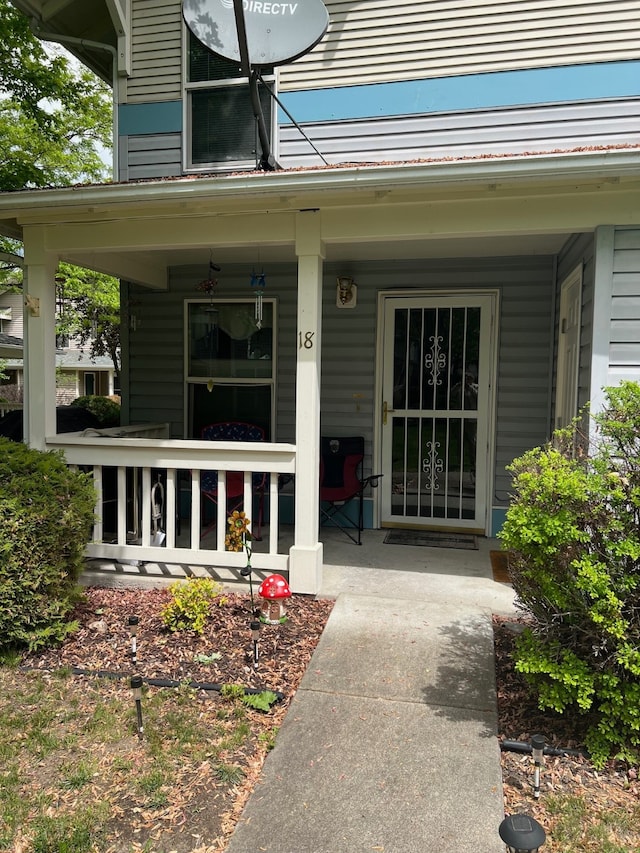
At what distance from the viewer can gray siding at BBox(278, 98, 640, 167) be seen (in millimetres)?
4805

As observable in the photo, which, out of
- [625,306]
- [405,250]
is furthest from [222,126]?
[625,306]

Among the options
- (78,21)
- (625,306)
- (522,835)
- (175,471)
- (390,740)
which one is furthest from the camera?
(78,21)

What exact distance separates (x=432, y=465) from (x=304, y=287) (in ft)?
7.87

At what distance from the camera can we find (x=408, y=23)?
5148 millimetres

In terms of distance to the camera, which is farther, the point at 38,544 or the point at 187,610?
the point at 187,610

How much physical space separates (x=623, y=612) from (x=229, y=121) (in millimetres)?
5278

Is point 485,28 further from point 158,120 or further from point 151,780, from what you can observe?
point 151,780

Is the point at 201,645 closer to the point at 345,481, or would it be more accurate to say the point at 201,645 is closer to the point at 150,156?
the point at 345,481

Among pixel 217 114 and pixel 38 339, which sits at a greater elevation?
pixel 217 114

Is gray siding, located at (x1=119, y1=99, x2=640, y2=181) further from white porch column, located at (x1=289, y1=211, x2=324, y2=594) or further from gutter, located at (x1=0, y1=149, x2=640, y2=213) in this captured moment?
white porch column, located at (x1=289, y1=211, x2=324, y2=594)

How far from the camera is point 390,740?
2.49 meters

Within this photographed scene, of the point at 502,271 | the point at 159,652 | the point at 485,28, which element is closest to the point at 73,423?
the point at 159,652

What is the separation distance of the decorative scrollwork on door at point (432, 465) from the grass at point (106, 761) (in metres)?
3.20

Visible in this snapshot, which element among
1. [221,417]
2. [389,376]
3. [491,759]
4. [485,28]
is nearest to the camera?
[491,759]
